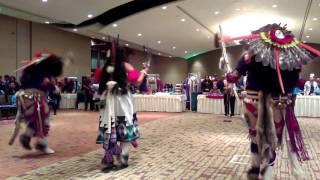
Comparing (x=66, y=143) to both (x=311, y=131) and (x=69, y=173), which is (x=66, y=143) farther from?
(x=311, y=131)

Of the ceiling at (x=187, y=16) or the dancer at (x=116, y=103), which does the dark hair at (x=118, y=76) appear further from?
the ceiling at (x=187, y=16)

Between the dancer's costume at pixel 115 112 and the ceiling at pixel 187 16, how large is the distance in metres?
6.47

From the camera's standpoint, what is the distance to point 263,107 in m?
3.24

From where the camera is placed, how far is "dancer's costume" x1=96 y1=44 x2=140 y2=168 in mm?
4066

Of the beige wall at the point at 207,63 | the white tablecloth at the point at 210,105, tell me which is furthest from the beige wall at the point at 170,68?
the white tablecloth at the point at 210,105

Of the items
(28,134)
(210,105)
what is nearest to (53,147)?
(28,134)

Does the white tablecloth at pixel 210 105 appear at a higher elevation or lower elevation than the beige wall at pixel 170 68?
lower

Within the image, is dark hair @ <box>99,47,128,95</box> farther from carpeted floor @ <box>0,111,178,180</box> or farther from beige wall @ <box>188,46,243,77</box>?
beige wall @ <box>188,46,243,77</box>

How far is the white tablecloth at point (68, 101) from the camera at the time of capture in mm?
15367

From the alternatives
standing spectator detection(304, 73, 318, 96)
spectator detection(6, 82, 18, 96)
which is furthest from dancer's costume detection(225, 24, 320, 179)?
spectator detection(6, 82, 18, 96)

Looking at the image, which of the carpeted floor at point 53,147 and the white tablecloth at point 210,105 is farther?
the white tablecloth at point 210,105

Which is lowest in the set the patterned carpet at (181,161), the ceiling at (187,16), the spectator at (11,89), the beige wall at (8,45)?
the patterned carpet at (181,161)

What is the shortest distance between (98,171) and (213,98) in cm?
883

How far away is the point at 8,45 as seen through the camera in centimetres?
1422
